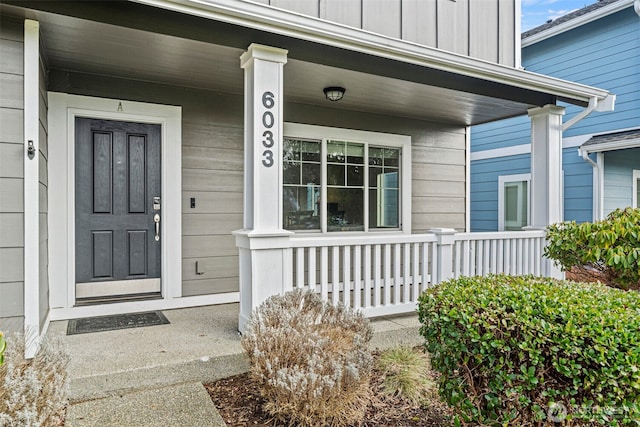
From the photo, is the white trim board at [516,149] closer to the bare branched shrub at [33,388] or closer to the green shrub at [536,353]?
the green shrub at [536,353]

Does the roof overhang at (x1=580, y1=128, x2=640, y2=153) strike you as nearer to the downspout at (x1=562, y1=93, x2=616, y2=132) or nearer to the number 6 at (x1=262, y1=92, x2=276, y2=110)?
the downspout at (x1=562, y1=93, x2=616, y2=132)

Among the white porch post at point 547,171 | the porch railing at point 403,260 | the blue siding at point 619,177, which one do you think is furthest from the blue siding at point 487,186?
the porch railing at point 403,260

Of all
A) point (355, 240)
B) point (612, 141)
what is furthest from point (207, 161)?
point (612, 141)

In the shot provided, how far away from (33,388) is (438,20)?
4.89 m

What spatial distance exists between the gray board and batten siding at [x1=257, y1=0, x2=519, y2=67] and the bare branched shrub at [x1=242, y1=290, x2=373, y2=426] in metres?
2.90

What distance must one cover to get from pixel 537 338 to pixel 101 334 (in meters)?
3.20

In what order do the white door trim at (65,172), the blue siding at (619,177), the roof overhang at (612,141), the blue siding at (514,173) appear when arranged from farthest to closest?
the blue siding at (514,173)
the blue siding at (619,177)
the roof overhang at (612,141)
the white door trim at (65,172)

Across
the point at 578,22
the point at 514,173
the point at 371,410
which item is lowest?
the point at 371,410

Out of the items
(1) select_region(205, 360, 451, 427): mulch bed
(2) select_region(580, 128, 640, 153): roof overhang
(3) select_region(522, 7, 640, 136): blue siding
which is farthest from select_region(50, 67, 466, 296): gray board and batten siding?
(3) select_region(522, 7, 640, 136): blue siding

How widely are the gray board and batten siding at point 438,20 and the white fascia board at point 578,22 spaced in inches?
123

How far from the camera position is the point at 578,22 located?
291 inches

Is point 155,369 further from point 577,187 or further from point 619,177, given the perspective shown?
point 619,177

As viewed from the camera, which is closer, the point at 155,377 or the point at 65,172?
the point at 155,377

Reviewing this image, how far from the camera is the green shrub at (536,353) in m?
1.59
